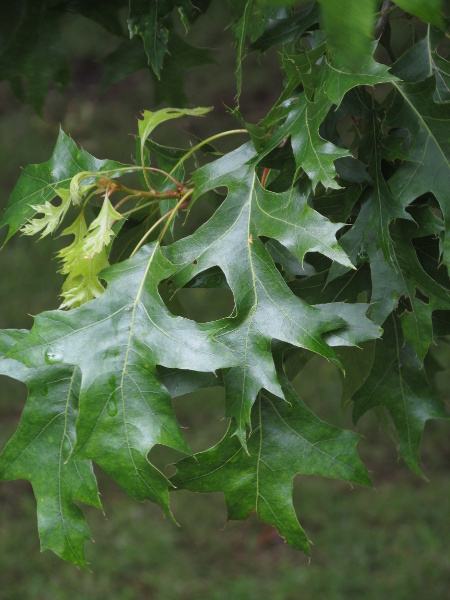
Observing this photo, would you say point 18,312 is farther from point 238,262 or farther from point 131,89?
point 238,262

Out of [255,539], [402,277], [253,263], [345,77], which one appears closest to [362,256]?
[402,277]

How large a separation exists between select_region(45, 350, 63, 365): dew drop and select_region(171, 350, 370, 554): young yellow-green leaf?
0.72ft

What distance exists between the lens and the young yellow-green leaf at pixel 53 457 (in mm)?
1029

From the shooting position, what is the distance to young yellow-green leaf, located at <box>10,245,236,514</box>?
3.14 ft

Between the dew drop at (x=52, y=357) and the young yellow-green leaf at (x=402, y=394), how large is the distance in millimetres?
511

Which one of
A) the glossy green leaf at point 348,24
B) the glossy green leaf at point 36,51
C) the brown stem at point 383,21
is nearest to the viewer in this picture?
the glossy green leaf at point 348,24

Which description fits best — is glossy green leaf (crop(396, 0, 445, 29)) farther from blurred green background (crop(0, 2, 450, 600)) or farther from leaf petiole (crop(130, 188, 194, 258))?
blurred green background (crop(0, 2, 450, 600))

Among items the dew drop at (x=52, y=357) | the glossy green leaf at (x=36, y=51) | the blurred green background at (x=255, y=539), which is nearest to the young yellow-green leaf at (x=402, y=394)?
the dew drop at (x=52, y=357)

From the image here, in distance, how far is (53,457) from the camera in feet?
3.44

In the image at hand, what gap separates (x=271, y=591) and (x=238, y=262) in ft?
7.04

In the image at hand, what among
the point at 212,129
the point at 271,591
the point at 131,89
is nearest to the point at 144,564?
the point at 271,591

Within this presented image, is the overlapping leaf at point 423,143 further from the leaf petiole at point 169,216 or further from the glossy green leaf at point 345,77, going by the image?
the leaf petiole at point 169,216

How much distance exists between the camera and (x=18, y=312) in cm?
409

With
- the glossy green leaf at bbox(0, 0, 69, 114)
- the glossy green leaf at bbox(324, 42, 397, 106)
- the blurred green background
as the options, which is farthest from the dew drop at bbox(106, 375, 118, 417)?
the blurred green background
